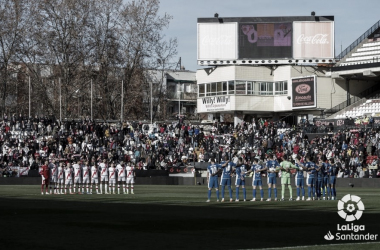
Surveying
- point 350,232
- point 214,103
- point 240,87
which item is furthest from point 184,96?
point 350,232

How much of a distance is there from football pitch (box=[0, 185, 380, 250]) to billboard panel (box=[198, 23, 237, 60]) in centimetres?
5632

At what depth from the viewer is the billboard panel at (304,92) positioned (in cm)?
8100

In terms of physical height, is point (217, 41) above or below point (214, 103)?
above

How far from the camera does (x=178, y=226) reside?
22250 millimetres

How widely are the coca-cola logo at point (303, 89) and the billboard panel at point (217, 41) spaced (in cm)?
885

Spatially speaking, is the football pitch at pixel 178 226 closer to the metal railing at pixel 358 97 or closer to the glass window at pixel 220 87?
the metal railing at pixel 358 97

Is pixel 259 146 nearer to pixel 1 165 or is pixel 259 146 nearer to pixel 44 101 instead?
pixel 1 165

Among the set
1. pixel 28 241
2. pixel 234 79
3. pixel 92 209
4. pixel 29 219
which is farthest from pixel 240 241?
pixel 234 79

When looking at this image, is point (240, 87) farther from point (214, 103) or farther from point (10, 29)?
point (10, 29)

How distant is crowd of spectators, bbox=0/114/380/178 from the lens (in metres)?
62.2

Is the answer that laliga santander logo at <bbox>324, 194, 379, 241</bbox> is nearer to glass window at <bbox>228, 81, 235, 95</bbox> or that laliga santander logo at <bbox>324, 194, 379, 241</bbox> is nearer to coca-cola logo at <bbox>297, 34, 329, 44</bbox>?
glass window at <bbox>228, 81, 235, 95</bbox>

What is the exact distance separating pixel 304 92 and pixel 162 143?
18.9 metres

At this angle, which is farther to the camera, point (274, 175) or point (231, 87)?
point (231, 87)

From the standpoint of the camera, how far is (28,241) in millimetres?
18656
